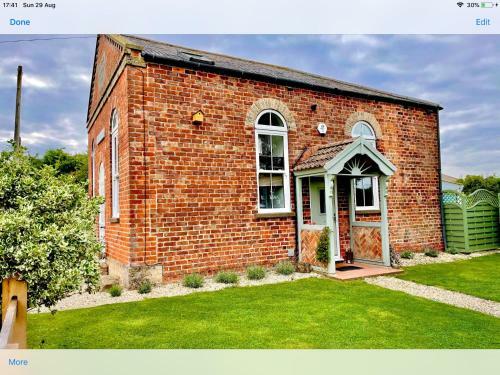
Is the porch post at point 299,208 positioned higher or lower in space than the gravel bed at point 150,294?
higher

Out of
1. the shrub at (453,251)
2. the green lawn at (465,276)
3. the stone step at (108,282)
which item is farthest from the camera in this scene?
the shrub at (453,251)

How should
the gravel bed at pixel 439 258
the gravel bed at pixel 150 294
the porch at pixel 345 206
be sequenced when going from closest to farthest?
the gravel bed at pixel 150 294, the porch at pixel 345 206, the gravel bed at pixel 439 258

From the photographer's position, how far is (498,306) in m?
5.12

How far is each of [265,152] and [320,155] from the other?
1.30 m

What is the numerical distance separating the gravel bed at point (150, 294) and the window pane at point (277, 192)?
1.80m

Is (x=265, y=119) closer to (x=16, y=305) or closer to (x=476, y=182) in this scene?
(x=16, y=305)

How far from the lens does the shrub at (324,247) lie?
284 inches

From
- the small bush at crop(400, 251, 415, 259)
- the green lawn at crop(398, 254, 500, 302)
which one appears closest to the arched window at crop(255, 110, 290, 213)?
the green lawn at crop(398, 254, 500, 302)

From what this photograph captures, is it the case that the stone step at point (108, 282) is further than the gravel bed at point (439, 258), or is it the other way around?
the gravel bed at point (439, 258)

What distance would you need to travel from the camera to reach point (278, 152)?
8.37m

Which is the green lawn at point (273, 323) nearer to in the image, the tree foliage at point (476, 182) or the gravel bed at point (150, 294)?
the gravel bed at point (150, 294)

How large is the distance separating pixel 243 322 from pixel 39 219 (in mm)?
2628

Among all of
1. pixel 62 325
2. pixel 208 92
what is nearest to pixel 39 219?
pixel 62 325

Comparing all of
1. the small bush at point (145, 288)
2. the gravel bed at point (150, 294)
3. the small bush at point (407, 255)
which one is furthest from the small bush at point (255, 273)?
the small bush at point (407, 255)
